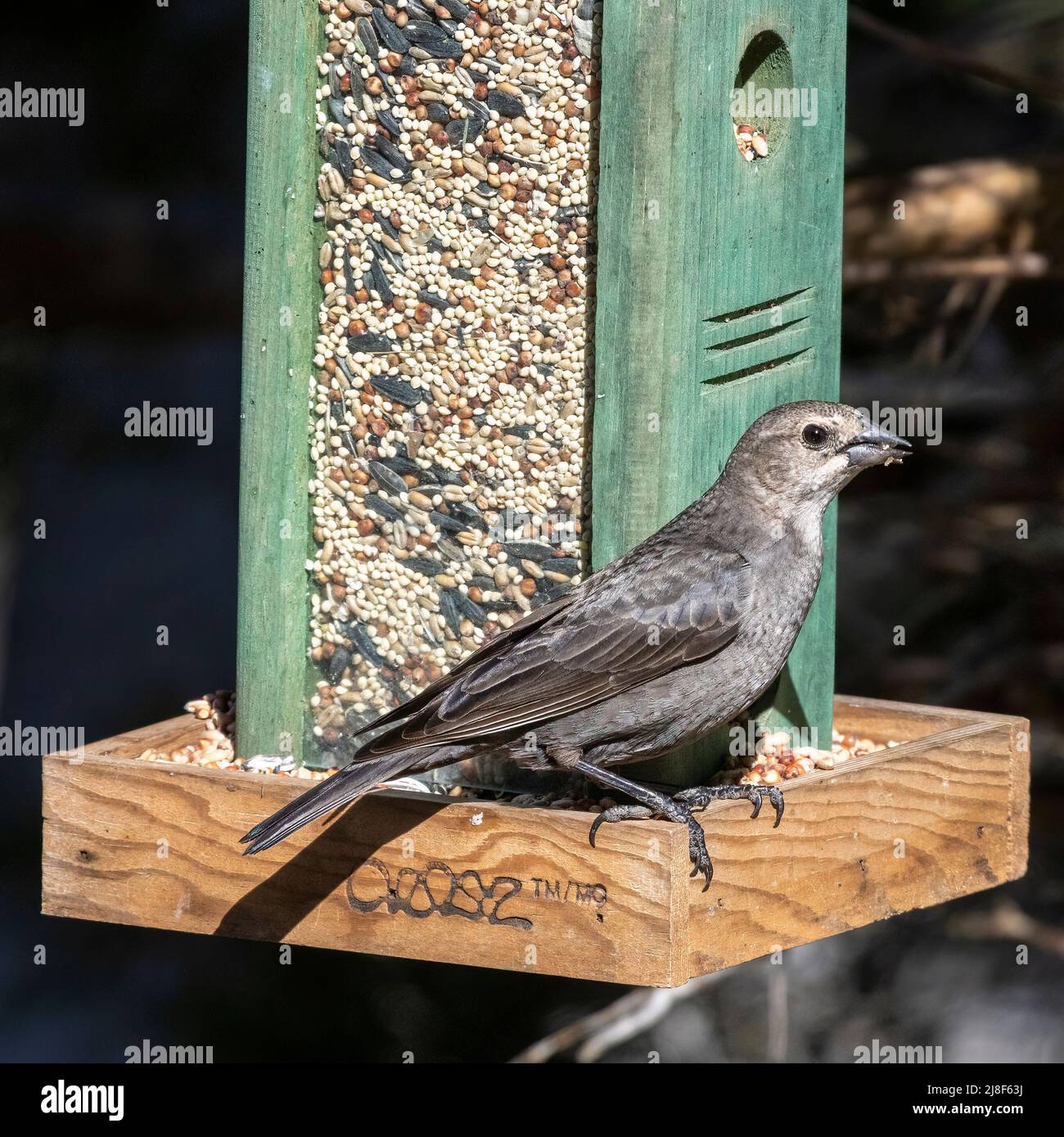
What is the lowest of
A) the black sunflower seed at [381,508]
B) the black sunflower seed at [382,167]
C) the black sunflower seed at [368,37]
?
the black sunflower seed at [381,508]

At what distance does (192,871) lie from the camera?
11.8 feet

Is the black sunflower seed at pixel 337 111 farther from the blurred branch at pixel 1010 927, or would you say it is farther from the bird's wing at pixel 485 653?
the blurred branch at pixel 1010 927

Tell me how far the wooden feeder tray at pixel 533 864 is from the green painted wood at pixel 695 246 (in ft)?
1.57

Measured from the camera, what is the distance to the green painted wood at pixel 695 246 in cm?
355

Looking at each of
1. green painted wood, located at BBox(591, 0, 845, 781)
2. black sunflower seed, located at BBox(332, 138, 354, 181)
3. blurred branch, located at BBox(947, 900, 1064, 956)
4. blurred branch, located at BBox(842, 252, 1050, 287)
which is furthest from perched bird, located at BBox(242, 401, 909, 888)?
blurred branch, located at BBox(947, 900, 1064, 956)

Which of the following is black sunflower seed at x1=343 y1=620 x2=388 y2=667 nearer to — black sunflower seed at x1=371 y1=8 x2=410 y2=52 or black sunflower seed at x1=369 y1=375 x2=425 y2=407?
black sunflower seed at x1=369 y1=375 x2=425 y2=407

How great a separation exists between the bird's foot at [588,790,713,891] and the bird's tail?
47 cm

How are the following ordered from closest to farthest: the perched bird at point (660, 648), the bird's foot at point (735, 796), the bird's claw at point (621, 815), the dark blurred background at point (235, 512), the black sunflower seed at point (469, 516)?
the bird's claw at point (621, 815), the bird's foot at point (735, 796), the perched bird at point (660, 648), the black sunflower seed at point (469, 516), the dark blurred background at point (235, 512)

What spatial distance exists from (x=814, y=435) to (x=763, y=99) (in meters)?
0.88

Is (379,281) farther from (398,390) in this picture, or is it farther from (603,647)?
(603,647)

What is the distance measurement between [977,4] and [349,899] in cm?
405

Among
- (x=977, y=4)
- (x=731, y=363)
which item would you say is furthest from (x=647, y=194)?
(x=977, y=4)

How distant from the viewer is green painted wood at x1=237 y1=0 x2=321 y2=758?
4035 millimetres

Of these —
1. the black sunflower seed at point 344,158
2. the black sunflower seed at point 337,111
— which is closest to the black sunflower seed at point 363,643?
the black sunflower seed at point 344,158
